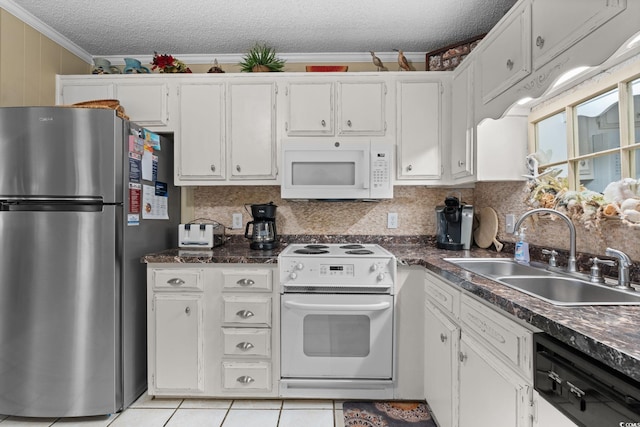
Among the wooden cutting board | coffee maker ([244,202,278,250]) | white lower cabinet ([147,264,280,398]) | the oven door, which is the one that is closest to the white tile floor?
white lower cabinet ([147,264,280,398])

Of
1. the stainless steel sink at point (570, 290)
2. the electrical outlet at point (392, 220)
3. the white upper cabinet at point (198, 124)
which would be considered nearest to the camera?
the stainless steel sink at point (570, 290)

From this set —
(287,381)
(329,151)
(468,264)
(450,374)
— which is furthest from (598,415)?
(329,151)

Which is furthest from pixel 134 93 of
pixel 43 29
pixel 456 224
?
pixel 456 224

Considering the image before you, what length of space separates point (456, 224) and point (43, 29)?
10.6 feet

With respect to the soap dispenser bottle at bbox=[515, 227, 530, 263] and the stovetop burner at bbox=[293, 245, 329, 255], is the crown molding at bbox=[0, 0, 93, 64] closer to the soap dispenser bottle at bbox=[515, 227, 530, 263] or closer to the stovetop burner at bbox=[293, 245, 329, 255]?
the stovetop burner at bbox=[293, 245, 329, 255]

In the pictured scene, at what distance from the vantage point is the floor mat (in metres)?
1.88

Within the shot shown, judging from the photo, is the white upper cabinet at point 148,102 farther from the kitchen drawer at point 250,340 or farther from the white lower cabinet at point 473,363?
the white lower cabinet at point 473,363

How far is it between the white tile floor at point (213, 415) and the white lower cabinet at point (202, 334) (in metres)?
0.07

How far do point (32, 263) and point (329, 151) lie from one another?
1.87 metres

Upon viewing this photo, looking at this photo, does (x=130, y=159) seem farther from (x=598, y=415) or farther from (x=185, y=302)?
(x=598, y=415)

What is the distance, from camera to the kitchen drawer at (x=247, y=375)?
2053mm

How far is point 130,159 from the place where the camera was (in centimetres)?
202

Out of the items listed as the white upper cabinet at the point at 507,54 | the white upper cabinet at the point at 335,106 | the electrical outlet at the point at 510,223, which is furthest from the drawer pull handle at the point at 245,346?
the white upper cabinet at the point at 507,54

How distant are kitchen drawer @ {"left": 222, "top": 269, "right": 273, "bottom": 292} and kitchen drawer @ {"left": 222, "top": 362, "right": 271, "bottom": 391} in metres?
0.47
